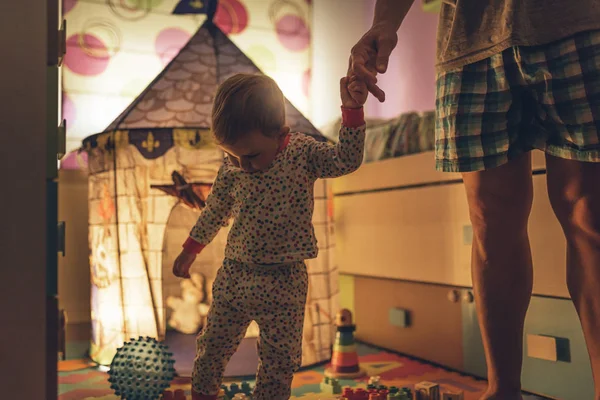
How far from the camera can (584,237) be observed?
99 cm

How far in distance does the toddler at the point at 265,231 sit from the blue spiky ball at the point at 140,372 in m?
0.19

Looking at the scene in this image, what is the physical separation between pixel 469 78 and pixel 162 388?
0.94 meters

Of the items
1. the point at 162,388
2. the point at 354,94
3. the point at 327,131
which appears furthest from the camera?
the point at 327,131

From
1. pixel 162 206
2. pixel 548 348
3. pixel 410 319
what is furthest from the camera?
pixel 410 319

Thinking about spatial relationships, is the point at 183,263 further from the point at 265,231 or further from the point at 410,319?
the point at 410,319

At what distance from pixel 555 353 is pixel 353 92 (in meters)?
0.87

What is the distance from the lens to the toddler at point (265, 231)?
1.09 metres

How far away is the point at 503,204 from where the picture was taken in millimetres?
1119

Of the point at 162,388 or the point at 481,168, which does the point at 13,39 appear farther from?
the point at 162,388

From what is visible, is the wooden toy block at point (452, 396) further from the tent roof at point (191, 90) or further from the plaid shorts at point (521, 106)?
the tent roof at point (191, 90)

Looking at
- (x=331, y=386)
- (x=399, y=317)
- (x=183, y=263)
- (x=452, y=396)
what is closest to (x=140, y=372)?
(x=183, y=263)

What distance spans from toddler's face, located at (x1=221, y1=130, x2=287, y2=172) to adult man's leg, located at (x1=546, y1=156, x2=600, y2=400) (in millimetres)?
514

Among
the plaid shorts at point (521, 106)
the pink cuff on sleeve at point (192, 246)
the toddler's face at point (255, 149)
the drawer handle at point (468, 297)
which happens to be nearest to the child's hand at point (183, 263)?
→ the pink cuff on sleeve at point (192, 246)

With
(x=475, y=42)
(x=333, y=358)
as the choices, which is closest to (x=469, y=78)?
(x=475, y=42)
